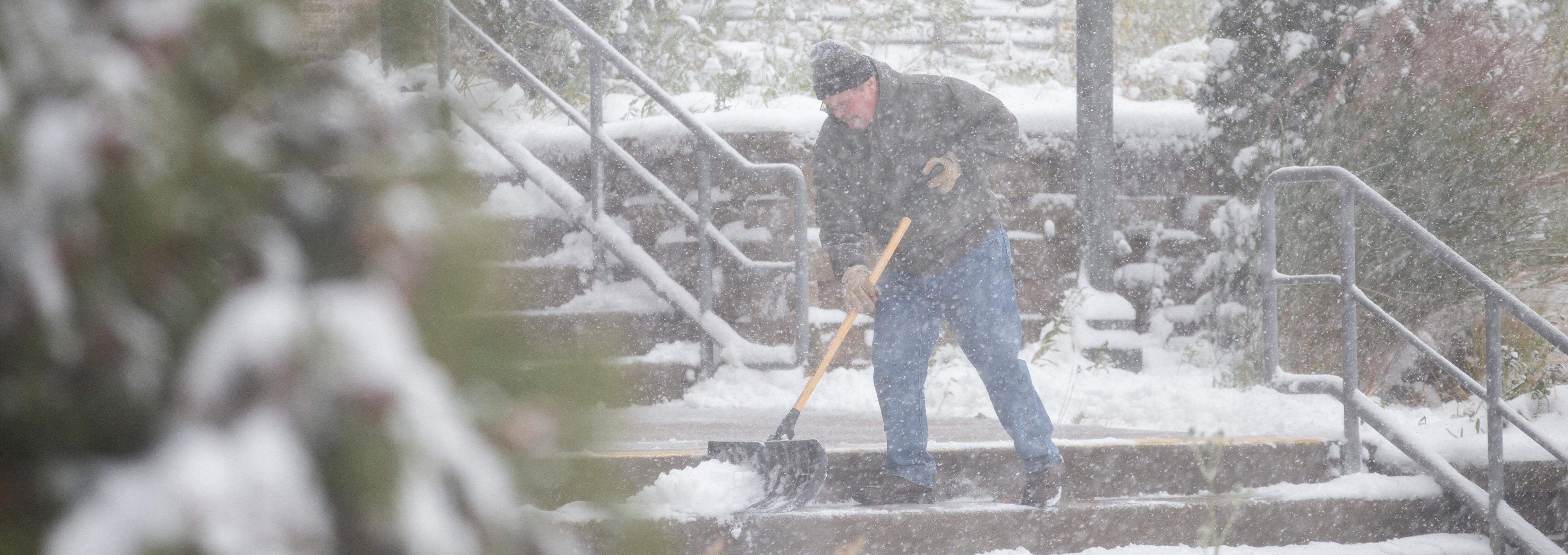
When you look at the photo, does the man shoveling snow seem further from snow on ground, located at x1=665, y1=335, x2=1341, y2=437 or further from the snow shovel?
snow on ground, located at x1=665, y1=335, x2=1341, y2=437

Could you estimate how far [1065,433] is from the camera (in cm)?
434

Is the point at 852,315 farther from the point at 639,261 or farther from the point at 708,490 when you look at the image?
the point at 639,261

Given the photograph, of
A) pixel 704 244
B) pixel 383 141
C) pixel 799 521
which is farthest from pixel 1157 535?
pixel 383 141

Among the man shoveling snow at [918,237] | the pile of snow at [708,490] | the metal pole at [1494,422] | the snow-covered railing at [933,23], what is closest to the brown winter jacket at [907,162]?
the man shoveling snow at [918,237]

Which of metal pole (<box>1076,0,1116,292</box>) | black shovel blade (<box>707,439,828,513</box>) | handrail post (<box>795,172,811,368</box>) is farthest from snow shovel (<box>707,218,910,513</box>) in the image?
metal pole (<box>1076,0,1116,292</box>)

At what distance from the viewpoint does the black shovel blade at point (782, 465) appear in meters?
3.19

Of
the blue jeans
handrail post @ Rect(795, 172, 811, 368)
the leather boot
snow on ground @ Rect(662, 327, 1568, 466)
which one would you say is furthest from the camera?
handrail post @ Rect(795, 172, 811, 368)

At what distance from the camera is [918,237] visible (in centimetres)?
363

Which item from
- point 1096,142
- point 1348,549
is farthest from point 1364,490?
point 1096,142

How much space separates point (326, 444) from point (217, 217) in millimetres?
108

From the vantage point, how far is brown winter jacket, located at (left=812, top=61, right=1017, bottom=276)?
12.0ft

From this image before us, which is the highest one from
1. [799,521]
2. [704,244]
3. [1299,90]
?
[1299,90]

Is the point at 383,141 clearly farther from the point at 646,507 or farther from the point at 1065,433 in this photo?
the point at 1065,433

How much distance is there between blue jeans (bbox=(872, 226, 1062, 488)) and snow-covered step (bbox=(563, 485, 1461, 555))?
199 mm
